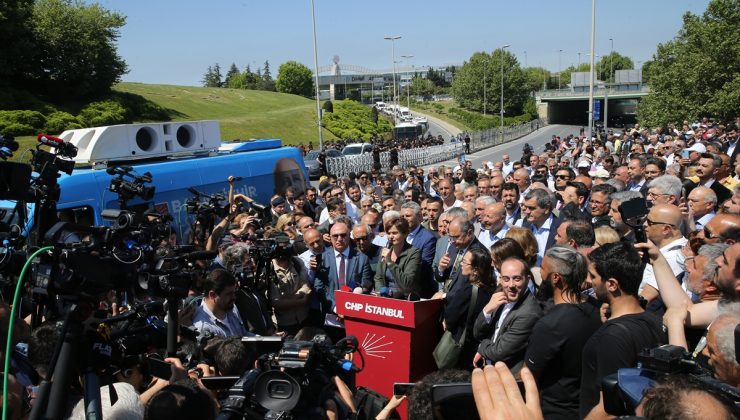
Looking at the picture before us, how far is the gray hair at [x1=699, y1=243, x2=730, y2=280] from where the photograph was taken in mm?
4454

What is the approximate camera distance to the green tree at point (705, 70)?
34.2 metres

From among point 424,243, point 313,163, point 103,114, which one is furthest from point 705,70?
point 103,114

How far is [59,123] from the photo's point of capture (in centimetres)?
3659

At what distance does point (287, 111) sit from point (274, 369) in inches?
2793

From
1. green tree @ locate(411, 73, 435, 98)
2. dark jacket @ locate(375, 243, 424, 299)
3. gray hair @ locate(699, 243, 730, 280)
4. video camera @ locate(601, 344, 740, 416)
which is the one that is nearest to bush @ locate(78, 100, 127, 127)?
→ dark jacket @ locate(375, 243, 424, 299)

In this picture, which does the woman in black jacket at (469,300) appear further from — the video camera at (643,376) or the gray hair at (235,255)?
the video camera at (643,376)

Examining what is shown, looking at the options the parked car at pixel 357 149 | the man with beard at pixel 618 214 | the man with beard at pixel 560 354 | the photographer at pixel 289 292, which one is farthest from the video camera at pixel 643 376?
the parked car at pixel 357 149

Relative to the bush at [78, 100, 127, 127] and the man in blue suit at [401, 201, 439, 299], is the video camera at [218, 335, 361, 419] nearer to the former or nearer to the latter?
the man in blue suit at [401, 201, 439, 299]

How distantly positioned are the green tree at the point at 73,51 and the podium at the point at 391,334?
48.2m

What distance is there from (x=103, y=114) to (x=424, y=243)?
39.3 meters

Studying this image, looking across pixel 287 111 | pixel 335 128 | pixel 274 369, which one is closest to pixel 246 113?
pixel 287 111

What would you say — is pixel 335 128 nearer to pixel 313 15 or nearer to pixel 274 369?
pixel 313 15

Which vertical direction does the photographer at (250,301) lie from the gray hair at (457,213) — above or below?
below

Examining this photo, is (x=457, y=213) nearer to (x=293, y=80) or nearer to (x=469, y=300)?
(x=469, y=300)
